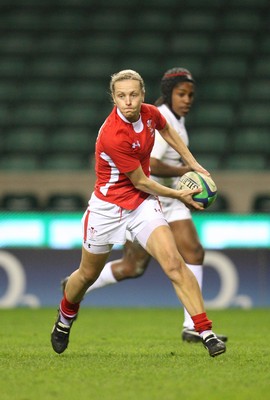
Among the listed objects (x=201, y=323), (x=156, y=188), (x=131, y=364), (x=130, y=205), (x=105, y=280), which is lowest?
(x=105, y=280)

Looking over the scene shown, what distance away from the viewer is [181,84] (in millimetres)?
7719

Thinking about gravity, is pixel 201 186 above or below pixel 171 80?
below

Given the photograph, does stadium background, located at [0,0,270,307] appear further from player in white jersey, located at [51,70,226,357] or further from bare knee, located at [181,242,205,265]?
player in white jersey, located at [51,70,226,357]

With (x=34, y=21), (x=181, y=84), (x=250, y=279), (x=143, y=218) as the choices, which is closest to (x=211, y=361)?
(x=143, y=218)

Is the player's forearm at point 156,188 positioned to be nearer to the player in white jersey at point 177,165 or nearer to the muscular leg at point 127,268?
the player in white jersey at point 177,165

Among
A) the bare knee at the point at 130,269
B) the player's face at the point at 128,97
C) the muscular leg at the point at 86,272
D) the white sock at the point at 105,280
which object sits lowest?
the white sock at the point at 105,280

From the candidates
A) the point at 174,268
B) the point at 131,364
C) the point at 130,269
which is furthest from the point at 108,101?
the point at 131,364

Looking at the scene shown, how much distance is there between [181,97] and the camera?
7719mm

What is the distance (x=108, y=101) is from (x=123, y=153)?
9.48 meters

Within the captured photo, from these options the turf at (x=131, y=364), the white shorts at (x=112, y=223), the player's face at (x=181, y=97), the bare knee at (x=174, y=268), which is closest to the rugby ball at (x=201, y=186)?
the white shorts at (x=112, y=223)

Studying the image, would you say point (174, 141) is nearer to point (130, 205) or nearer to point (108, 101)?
point (130, 205)

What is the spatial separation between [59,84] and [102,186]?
970 centimetres

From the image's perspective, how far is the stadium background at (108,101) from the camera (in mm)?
11469

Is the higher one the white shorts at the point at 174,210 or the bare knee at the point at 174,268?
the bare knee at the point at 174,268
